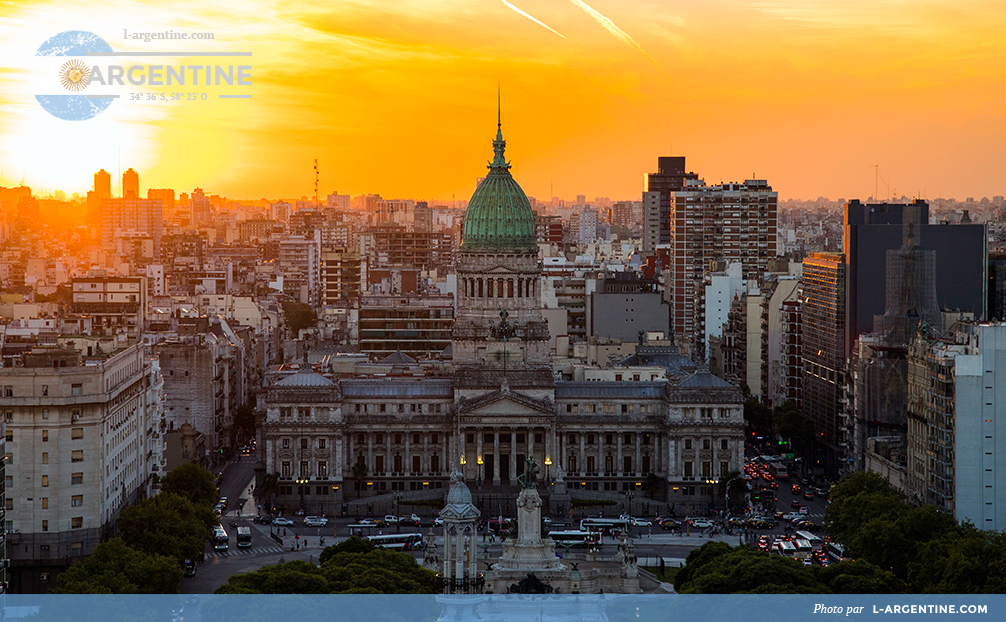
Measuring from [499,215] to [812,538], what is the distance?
56.5 m

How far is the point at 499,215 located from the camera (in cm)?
18250

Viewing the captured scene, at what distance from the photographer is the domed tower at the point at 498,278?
17812 cm

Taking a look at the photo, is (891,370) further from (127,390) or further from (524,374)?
(127,390)

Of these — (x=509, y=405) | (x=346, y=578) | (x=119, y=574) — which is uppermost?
(x=509, y=405)

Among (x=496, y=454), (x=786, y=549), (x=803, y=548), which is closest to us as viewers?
(x=786, y=549)

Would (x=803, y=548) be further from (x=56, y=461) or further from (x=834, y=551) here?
(x=56, y=461)

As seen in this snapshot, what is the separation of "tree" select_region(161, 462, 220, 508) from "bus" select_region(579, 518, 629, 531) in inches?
1193

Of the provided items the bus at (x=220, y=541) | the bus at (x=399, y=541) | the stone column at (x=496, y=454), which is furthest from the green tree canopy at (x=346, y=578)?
the stone column at (x=496, y=454)

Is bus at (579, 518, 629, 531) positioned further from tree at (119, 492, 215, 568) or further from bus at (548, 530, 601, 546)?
tree at (119, 492, 215, 568)

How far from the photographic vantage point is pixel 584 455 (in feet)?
536

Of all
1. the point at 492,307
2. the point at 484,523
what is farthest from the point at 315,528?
the point at 492,307

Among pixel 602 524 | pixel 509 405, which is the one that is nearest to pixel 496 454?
pixel 509 405

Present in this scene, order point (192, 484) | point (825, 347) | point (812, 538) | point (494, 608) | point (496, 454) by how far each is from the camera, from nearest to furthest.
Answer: point (494, 608), point (192, 484), point (812, 538), point (496, 454), point (825, 347)

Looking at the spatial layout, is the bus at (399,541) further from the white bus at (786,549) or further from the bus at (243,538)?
the white bus at (786,549)
